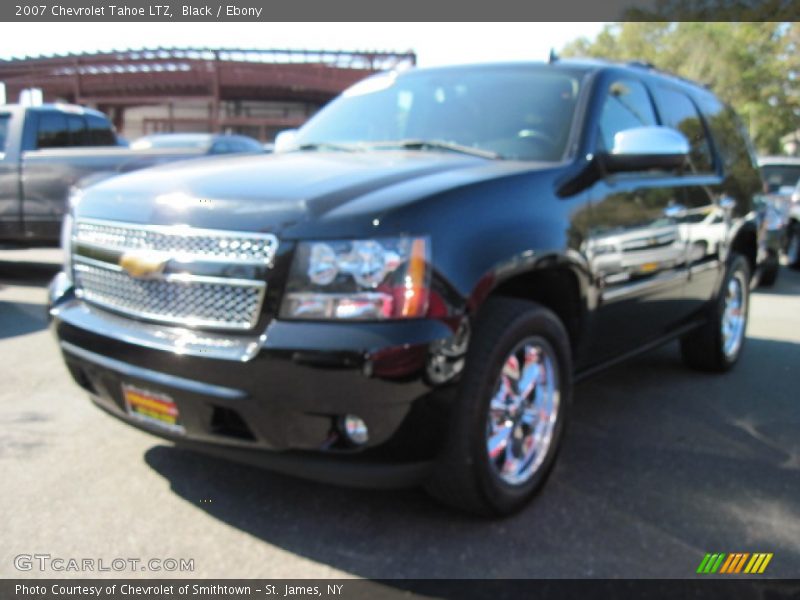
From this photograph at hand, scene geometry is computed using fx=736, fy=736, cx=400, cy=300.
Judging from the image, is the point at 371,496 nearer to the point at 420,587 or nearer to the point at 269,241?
the point at 420,587

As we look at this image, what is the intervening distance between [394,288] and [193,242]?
74 centimetres

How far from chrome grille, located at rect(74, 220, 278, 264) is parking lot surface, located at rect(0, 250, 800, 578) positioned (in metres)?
1.02

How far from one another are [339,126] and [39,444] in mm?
2223

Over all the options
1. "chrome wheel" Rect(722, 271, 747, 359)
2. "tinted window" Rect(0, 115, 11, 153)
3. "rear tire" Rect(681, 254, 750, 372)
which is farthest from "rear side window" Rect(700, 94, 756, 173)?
"tinted window" Rect(0, 115, 11, 153)

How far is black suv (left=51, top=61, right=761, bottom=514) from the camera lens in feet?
7.72

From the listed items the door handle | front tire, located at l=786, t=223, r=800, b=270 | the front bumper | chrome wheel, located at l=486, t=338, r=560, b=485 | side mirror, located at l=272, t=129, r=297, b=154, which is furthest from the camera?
front tire, located at l=786, t=223, r=800, b=270

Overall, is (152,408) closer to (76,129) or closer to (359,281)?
(359,281)

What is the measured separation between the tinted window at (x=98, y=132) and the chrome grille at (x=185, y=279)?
727cm

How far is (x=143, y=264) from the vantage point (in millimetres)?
2629

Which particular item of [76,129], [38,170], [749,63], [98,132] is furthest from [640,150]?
[749,63]

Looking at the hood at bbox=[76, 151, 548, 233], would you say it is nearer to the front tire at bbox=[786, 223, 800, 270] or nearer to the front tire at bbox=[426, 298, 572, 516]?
the front tire at bbox=[426, 298, 572, 516]

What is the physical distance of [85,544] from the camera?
2.60 m

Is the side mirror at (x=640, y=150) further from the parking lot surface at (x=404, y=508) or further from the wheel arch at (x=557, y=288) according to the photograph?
the parking lot surface at (x=404, y=508)

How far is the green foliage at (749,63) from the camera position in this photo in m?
31.1
